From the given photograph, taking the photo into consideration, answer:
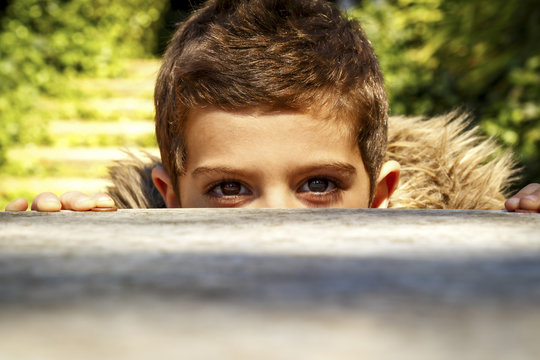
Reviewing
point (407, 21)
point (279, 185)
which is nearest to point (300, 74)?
point (279, 185)

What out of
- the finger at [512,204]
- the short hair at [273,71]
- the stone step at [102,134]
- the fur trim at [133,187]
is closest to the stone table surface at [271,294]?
the finger at [512,204]

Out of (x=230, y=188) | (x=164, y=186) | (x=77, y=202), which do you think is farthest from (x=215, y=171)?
(x=77, y=202)

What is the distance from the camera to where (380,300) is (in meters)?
0.42

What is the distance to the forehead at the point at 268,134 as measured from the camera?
200cm

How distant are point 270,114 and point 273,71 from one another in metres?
0.17

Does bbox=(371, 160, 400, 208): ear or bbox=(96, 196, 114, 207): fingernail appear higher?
bbox=(371, 160, 400, 208): ear

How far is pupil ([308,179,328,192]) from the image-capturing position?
2090 millimetres

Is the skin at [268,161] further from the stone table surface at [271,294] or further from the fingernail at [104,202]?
the stone table surface at [271,294]

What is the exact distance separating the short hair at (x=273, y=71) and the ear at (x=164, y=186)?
5 centimetres

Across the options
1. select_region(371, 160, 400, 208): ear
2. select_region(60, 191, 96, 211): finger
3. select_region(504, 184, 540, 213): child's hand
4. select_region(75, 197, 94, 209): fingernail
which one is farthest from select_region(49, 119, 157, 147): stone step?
select_region(504, 184, 540, 213): child's hand

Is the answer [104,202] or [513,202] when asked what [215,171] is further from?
[513,202]

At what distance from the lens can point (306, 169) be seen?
2.02 meters

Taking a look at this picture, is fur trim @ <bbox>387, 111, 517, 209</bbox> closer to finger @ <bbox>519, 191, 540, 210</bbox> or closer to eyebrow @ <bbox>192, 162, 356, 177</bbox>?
eyebrow @ <bbox>192, 162, 356, 177</bbox>

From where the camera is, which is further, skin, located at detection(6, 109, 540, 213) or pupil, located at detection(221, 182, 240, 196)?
pupil, located at detection(221, 182, 240, 196)
